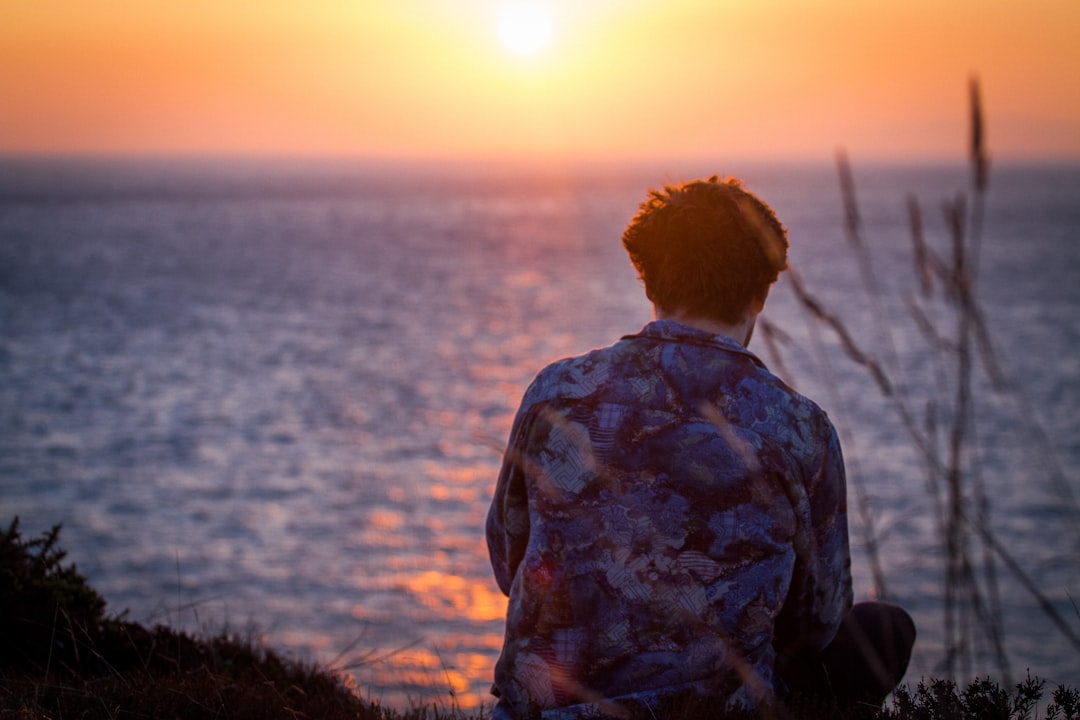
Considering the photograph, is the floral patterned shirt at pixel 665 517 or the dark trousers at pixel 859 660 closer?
the floral patterned shirt at pixel 665 517

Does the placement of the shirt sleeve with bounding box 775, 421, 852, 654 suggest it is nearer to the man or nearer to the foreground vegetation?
the man

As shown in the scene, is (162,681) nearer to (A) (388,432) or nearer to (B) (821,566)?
(B) (821,566)

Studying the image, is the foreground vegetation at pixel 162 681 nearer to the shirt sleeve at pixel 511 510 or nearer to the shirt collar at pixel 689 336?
the shirt sleeve at pixel 511 510

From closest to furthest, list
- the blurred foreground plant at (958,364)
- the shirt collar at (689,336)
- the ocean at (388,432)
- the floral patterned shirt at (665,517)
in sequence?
the floral patterned shirt at (665,517), the shirt collar at (689,336), the blurred foreground plant at (958,364), the ocean at (388,432)

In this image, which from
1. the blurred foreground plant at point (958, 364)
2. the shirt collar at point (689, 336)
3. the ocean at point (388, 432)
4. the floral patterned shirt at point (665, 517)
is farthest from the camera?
the ocean at point (388, 432)

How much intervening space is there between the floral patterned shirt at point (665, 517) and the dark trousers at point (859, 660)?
31cm

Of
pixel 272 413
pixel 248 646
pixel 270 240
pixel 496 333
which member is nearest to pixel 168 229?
pixel 270 240

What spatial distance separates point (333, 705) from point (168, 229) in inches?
3258

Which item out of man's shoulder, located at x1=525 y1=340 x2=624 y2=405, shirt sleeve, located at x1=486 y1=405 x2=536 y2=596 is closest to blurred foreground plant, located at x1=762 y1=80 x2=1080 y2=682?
man's shoulder, located at x1=525 y1=340 x2=624 y2=405

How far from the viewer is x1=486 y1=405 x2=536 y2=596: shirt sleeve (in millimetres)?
2648

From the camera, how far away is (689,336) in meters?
2.57

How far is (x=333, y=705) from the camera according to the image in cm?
345

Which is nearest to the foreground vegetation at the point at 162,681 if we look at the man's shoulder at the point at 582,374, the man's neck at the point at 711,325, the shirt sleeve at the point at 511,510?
the shirt sleeve at the point at 511,510

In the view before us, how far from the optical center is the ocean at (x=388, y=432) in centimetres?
1142
